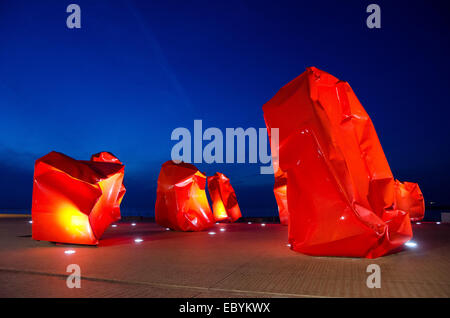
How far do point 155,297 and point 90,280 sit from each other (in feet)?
2.71

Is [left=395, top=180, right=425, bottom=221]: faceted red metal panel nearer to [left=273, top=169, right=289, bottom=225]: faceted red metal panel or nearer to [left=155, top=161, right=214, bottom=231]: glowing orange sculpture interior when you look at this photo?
[left=273, top=169, right=289, bottom=225]: faceted red metal panel

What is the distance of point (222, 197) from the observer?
12883 mm

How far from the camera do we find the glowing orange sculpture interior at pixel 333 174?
3.79 metres

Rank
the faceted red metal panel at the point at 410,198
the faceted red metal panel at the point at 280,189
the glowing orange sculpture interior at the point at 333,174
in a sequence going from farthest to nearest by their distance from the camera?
the faceted red metal panel at the point at 410,198, the faceted red metal panel at the point at 280,189, the glowing orange sculpture interior at the point at 333,174

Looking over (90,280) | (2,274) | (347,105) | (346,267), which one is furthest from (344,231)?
(2,274)

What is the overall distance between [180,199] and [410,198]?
8850 mm

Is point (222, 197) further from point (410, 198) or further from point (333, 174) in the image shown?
point (333, 174)

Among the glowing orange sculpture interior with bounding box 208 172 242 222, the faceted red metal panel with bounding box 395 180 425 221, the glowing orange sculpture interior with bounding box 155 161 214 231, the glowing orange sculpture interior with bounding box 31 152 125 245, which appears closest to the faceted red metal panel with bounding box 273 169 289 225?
the glowing orange sculpture interior with bounding box 155 161 214 231

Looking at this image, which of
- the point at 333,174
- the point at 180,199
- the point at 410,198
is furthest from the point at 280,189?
the point at 410,198

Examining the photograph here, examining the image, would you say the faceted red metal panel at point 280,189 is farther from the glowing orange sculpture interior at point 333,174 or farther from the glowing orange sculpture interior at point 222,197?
the glowing orange sculpture interior at point 333,174

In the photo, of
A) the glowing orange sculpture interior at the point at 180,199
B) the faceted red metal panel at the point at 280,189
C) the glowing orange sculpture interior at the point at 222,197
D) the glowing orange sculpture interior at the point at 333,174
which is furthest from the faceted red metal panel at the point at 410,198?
the glowing orange sculpture interior at the point at 333,174

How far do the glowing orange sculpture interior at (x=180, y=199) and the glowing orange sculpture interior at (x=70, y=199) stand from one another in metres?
2.52

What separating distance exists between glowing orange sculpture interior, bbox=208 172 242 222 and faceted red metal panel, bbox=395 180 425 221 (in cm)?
636

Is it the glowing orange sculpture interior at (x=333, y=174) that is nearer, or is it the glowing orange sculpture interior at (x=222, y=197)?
the glowing orange sculpture interior at (x=333, y=174)
